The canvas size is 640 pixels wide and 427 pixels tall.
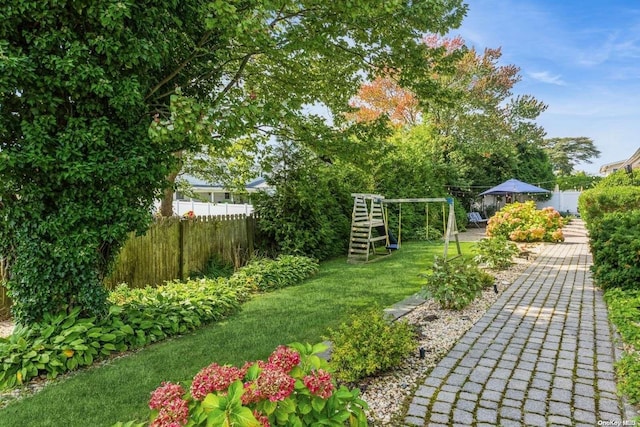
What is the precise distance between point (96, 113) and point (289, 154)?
5291mm

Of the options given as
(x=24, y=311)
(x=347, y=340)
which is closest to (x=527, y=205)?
(x=347, y=340)

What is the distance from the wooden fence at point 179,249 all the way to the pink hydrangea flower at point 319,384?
4.49 metres

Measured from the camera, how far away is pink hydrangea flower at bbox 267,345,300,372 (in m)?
1.98

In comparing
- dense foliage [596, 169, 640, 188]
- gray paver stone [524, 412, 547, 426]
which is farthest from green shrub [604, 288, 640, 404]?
dense foliage [596, 169, 640, 188]

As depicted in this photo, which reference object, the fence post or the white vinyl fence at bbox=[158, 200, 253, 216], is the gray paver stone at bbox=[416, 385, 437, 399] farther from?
the white vinyl fence at bbox=[158, 200, 253, 216]

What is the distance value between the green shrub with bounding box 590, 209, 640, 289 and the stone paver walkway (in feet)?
1.59

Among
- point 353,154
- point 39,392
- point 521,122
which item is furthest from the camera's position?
point 521,122

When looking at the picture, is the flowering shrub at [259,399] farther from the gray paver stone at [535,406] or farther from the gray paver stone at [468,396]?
the gray paver stone at [535,406]

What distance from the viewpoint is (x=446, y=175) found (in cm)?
1686

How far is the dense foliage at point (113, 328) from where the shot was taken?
11.3ft

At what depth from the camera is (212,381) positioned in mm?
1812

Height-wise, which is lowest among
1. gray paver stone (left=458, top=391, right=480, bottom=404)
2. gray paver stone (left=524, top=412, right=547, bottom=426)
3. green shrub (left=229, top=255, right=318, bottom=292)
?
gray paver stone (left=524, top=412, right=547, bottom=426)

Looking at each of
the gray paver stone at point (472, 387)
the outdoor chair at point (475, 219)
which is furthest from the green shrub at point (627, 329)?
the outdoor chair at point (475, 219)

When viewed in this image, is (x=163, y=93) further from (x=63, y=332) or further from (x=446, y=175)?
(x=446, y=175)
